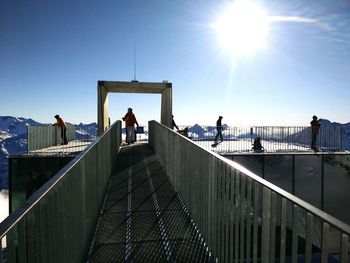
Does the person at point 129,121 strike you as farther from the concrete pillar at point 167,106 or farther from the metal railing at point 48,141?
the metal railing at point 48,141

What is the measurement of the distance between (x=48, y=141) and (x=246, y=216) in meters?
18.5

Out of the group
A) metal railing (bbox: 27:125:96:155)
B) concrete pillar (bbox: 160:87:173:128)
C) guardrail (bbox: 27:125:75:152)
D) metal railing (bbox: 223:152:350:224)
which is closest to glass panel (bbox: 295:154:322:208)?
metal railing (bbox: 223:152:350:224)

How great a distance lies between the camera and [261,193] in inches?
106

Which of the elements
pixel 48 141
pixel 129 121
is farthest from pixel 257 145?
pixel 48 141

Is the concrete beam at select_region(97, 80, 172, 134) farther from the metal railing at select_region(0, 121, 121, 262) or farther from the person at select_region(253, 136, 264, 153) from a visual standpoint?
the metal railing at select_region(0, 121, 121, 262)

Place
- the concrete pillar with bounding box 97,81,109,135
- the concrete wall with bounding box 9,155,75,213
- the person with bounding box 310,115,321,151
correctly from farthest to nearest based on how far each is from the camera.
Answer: the person with bounding box 310,115,321,151 < the concrete pillar with bounding box 97,81,109,135 < the concrete wall with bounding box 9,155,75,213

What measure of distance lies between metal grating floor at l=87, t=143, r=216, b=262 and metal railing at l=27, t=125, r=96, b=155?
854 centimetres

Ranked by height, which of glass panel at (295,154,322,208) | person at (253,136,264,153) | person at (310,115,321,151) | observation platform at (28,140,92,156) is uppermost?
person at (310,115,321,151)

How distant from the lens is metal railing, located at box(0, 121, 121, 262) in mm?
1979

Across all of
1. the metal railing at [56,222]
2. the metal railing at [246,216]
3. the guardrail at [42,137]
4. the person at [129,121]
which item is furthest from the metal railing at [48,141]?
the metal railing at [246,216]

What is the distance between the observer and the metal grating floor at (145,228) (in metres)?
4.31

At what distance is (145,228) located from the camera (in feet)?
17.2

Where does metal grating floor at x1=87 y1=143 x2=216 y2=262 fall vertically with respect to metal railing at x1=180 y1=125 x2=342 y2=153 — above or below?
below

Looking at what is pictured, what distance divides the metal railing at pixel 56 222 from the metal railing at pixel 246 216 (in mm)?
1818
